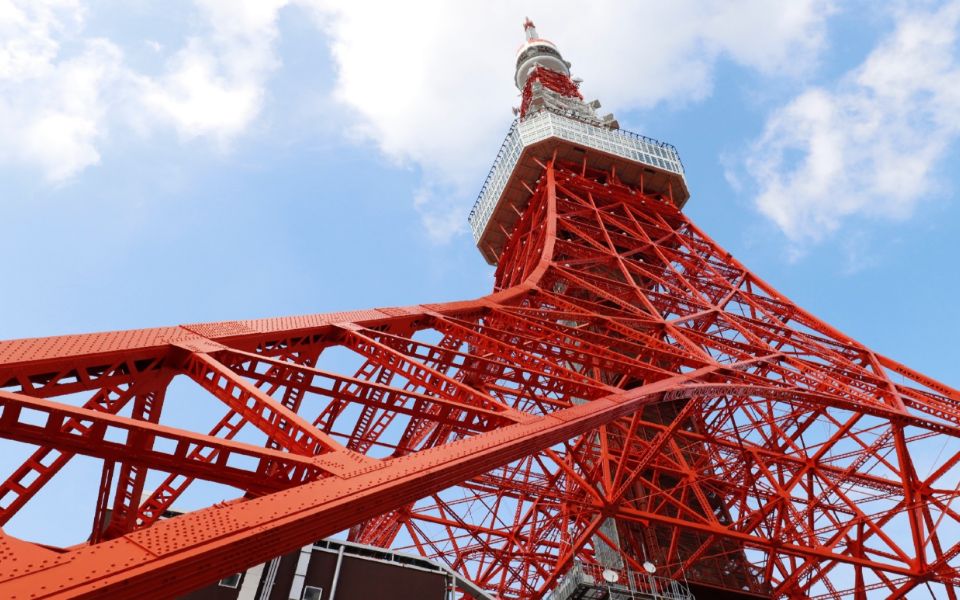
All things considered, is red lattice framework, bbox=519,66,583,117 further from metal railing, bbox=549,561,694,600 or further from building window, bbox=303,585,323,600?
building window, bbox=303,585,323,600

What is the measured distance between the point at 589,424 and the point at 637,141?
23817 millimetres

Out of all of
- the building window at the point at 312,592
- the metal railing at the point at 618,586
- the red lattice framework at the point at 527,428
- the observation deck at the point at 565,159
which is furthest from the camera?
the observation deck at the point at 565,159

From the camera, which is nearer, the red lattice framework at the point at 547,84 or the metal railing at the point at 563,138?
the metal railing at the point at 563,138

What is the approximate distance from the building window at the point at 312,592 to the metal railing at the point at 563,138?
20832mm

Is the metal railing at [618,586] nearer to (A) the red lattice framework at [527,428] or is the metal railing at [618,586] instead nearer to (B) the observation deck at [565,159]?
(A) the red lattice framework at [527,428]

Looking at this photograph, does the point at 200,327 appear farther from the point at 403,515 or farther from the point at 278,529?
the point at 403,515

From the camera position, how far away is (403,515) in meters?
18.5

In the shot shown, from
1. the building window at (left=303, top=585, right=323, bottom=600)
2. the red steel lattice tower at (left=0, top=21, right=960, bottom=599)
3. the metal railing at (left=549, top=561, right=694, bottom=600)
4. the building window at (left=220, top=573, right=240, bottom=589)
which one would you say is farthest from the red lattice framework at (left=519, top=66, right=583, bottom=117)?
the building window at (left=220, top=573, right=240, bottom=589)

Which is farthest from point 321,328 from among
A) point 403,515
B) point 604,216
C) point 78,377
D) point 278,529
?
point 604,216

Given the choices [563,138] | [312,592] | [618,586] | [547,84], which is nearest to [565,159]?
[563,138]

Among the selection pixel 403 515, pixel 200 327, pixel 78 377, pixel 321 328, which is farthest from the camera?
pixel 403 515

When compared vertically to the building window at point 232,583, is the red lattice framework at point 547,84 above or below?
above

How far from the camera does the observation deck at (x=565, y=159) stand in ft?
90.9

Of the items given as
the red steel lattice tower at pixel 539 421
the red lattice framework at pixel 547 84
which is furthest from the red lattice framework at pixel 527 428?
the red lattice framework at pixel 547 84
